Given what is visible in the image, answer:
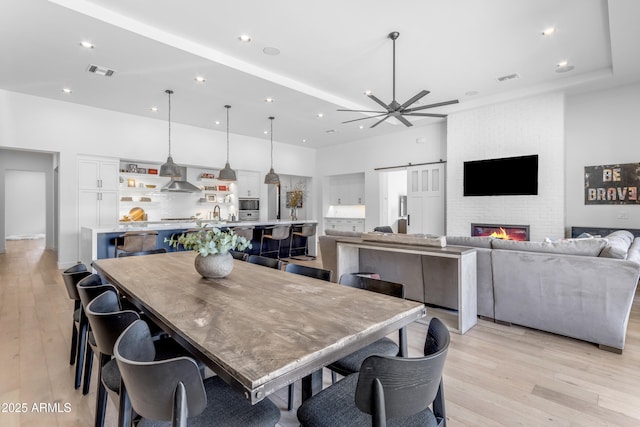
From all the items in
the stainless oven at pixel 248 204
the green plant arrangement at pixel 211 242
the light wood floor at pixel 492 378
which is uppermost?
the stainless oven at pixel 248 204

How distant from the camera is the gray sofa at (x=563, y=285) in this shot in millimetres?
2529

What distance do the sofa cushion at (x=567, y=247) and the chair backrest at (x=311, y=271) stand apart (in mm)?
2054

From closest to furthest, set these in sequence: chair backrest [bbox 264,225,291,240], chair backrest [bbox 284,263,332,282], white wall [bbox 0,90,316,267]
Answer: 1. chair backrest [bbox 284,263,332,282]
2. white wall [bbox 0,90,316,267]
3. chair backrest [bbox 264,225,291,240]

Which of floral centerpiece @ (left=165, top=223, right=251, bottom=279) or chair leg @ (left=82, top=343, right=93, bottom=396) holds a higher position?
floral centerpiece @ (left=165, top=223, right=251, bottom=279)

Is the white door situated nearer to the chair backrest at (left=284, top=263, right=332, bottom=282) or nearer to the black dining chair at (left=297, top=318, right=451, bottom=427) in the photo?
the chair backrest at (left=284, top=263, right=332, bottom=282)

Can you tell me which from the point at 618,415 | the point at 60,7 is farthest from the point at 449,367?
the point at 60,7

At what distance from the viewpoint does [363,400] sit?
951 mm

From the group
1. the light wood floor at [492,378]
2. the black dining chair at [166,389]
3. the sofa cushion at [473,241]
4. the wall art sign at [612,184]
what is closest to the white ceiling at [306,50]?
the wall art sign at [612,184]

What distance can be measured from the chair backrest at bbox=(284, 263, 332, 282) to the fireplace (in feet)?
16.8

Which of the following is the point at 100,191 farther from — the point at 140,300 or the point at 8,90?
the point at 140,300

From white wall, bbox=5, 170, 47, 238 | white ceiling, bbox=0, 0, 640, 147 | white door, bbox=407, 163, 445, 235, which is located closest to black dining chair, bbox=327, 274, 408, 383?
white ceiling, bbox=0, 0, 640, 147

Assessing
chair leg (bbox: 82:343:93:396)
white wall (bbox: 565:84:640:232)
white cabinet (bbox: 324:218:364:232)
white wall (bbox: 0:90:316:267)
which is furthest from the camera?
white cabinet (bbox: 324:218:364:232)

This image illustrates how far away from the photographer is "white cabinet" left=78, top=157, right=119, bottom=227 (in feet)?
20.2

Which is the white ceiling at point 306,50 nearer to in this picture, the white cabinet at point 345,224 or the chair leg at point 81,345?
the chair leg at point 81,345
